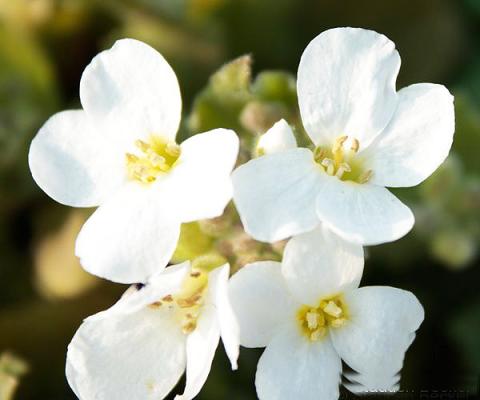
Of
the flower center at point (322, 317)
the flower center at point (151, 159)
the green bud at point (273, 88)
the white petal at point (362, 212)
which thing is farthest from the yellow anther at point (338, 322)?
the green bud at point (273, 88)

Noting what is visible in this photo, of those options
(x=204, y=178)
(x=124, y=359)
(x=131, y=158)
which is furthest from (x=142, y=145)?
(x=124, y=359)

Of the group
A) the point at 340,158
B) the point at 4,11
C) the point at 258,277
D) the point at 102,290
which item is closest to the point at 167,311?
the point at 258,277

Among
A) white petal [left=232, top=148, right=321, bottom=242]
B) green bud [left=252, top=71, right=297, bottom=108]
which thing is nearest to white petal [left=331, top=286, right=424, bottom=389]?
white petal [left=232, top=148, right=321, bottom=242]

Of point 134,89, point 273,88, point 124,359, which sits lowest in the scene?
point 124,359

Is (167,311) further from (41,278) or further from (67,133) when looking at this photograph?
(41,278)

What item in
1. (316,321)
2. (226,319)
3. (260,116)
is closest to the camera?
(226,319)

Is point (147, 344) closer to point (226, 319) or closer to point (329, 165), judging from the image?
point (226, 319)

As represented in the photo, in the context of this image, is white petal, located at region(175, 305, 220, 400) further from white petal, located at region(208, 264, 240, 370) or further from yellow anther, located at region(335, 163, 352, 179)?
yellow anther, located at region(335, 163, 352, 179)
